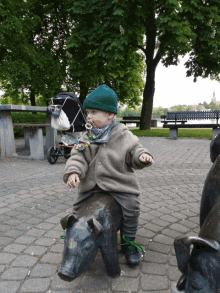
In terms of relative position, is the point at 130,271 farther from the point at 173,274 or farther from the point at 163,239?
the point at 163,239

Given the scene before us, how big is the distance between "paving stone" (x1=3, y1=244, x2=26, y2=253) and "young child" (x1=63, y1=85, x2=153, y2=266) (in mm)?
893

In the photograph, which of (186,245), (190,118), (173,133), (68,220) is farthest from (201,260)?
(190,118)

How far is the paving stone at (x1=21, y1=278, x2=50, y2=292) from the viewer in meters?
2.29

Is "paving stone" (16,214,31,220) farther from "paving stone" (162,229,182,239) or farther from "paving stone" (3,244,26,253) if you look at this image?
"paving stone" (162,229,182,239)

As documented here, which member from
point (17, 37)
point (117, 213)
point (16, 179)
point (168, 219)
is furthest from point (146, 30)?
point (117, 213)

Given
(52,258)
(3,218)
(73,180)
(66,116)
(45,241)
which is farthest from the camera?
(66,116)

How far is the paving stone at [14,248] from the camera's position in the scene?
2.93m

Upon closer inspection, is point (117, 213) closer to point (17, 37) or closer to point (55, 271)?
point (55, 271)

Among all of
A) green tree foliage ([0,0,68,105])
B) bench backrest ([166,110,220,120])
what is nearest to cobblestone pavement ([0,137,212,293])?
bench backrest ([166,110,220,120])

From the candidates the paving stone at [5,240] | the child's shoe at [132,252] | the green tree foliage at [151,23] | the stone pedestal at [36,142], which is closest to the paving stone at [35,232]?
the paving stone at [5,240]

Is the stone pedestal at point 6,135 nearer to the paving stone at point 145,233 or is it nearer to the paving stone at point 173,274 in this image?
the paving stone at point 145,233

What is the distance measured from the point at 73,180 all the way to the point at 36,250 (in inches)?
46.6

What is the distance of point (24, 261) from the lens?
106 inches

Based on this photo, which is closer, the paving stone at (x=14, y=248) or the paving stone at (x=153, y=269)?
the paving stone at (x=153, y=269)
